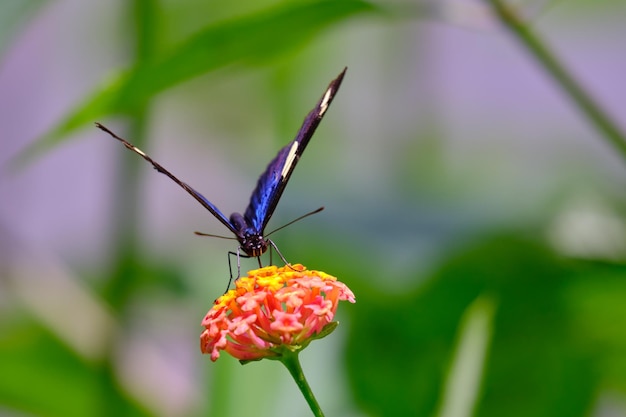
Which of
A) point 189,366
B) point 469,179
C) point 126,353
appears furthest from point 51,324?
point 469,179

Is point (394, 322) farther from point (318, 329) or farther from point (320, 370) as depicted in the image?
point (318, 329)

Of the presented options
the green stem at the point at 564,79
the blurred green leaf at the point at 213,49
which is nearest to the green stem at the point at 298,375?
the blurred green leaf at the point at 213,49

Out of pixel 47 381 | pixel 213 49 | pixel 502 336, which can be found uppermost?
pixel 213 49

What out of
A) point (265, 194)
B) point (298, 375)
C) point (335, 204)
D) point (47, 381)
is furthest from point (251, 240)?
point (335, 204)

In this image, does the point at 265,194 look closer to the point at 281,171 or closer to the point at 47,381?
the point at 281,171

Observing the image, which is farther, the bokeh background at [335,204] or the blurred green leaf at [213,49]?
the bokeh background at [335,204]

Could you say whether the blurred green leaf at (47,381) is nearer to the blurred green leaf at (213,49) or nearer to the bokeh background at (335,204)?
the bokeh background at (335,204)

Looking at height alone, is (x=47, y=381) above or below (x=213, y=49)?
below

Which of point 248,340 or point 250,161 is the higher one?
point 250,161
